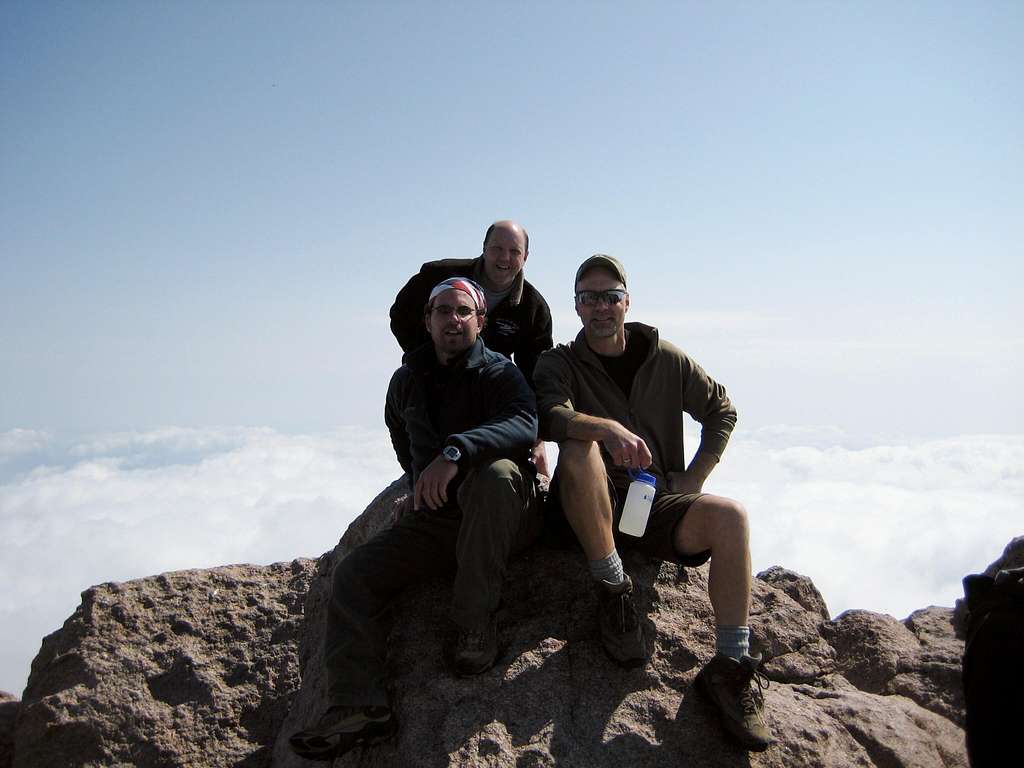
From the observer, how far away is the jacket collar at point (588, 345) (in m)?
5.80

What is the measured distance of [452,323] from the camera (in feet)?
17.9

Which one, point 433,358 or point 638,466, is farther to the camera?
point 433,358

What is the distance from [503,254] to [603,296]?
1.75m

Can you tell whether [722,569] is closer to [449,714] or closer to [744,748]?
[744,748]

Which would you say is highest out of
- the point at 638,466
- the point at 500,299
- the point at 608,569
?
the point at 500,299

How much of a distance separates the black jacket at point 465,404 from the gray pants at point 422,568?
199 millimetres

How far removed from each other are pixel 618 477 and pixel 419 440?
4.55 feet

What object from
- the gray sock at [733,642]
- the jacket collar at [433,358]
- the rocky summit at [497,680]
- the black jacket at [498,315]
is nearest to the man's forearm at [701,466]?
the rocky summit at [497,680]

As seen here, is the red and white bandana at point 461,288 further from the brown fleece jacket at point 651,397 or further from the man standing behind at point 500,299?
the man standing behind at point 500,299

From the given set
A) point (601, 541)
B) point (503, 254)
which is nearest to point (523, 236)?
point (503, 254)

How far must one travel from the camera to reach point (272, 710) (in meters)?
6.64

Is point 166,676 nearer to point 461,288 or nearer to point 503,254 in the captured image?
point 461,288

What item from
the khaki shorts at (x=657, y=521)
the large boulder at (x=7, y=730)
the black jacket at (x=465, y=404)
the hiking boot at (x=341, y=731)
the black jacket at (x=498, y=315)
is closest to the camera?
the hiking boot at (x=341, y=731)

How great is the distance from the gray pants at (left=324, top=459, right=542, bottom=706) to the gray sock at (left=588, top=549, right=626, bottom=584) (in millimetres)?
557
